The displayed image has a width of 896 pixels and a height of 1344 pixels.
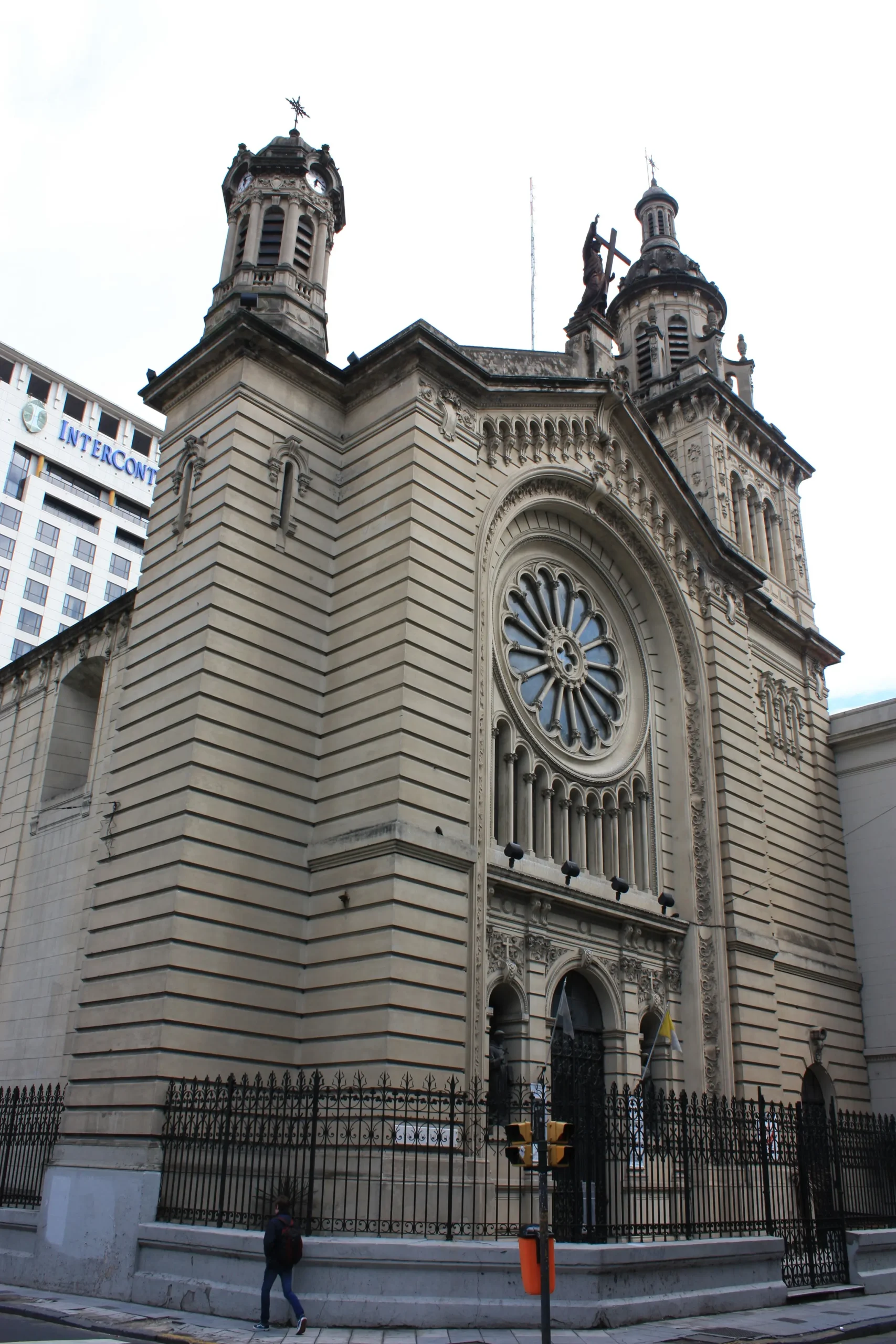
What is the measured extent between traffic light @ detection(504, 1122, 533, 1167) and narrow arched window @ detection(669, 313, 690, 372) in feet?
111

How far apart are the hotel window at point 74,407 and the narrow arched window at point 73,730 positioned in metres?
51.6

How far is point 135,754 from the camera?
20.1 meters

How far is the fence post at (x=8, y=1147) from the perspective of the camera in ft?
62.1

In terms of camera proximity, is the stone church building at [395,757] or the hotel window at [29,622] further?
the hotel window at [29,622]

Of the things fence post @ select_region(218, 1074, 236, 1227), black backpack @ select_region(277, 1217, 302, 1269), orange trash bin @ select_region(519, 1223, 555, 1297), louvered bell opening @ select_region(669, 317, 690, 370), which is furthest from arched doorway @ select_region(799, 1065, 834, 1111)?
louvered bell opening @ select_region(669, 317, 690, 370)

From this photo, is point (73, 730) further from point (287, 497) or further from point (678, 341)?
point (678, 341)

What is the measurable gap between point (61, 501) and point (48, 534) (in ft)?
9.31

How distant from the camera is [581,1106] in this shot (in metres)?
14.9

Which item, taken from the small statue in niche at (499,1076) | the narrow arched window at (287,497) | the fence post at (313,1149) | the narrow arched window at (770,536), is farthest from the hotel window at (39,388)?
the fence post at (313,1149)

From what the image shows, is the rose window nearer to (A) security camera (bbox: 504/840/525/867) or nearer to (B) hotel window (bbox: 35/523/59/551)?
(A) security camera (bbox: 504/840/525/867)

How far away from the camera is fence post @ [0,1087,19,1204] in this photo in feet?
62.1

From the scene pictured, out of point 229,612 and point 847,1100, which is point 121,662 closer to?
point 229,612

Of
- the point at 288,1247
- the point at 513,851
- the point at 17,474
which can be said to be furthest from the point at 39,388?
the point at 288,1247

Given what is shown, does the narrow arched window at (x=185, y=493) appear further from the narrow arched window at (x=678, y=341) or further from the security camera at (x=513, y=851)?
the narrow arched window at (x=678, y=341)
